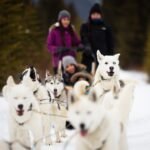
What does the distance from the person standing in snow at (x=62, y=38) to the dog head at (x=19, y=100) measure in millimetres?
4734

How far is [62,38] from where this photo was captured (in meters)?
12.3

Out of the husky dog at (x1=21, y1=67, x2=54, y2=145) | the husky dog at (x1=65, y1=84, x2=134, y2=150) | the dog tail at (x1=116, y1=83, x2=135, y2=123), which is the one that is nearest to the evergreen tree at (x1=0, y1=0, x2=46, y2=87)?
the husky dog at (x1=21, y1=67, x2=54, y2=145)

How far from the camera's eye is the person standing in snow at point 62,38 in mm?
12039

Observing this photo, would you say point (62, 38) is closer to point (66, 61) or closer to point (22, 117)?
point (66, 61)

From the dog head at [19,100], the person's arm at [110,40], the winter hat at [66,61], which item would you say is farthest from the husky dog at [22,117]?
the person's arm at [110,40]

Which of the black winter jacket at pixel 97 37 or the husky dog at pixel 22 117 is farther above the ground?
the black winter jacket at pixel 97 37

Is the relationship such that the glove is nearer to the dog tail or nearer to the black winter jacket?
the black winter jacket

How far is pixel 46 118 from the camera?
9906 mm

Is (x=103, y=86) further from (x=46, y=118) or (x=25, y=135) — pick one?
(x=25, y=135)

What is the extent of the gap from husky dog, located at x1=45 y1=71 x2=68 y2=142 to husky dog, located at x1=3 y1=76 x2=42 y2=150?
248 cm

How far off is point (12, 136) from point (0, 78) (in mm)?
13358

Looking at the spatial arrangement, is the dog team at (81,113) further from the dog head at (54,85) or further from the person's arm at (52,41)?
the person's arm at (52,41)

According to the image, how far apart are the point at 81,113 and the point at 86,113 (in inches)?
1.9

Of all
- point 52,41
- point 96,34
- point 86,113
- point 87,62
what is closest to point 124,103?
point 86,113
